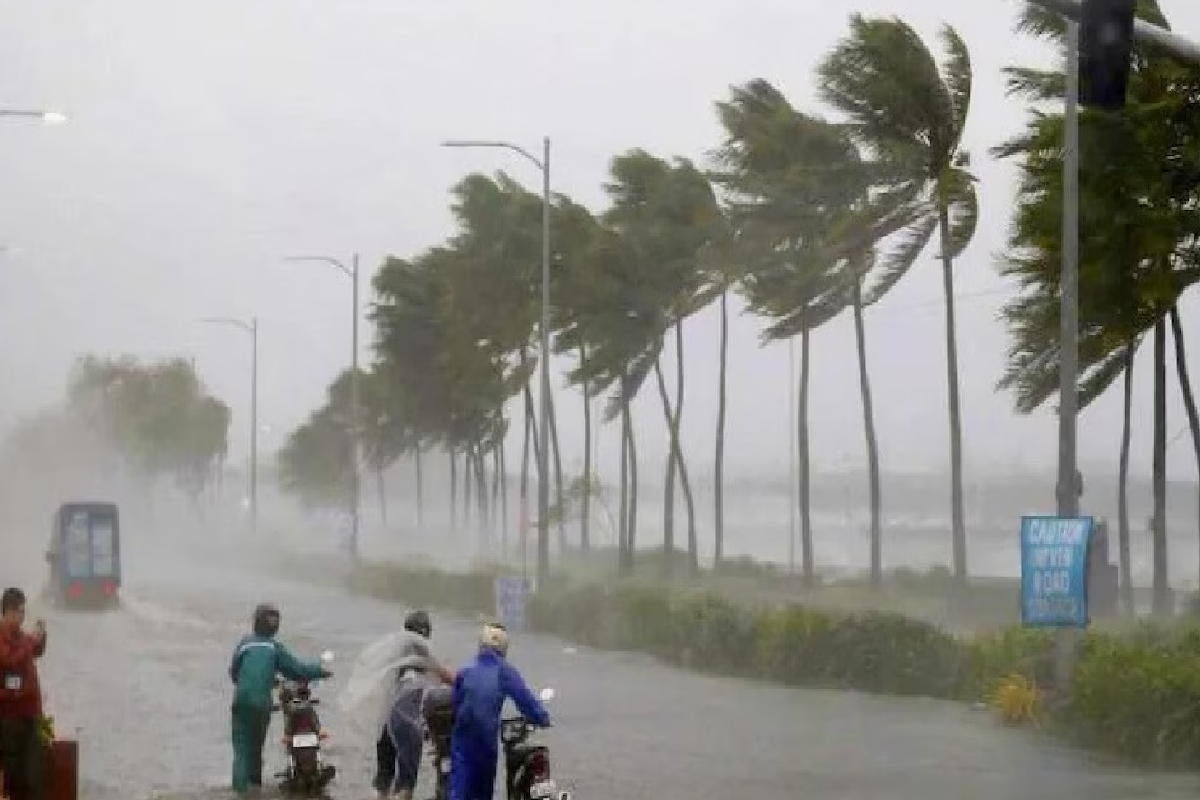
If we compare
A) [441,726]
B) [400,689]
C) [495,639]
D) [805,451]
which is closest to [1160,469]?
[805,451]

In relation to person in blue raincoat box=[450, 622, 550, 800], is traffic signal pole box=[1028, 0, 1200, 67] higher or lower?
higher

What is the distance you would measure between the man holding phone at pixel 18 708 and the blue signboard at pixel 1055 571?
11450mm

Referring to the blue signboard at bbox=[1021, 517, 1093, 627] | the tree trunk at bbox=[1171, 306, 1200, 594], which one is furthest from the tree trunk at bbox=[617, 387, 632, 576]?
the blue signboard at bbox=[1021, 517, 1093, 627]

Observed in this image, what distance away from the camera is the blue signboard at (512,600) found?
1757 inches

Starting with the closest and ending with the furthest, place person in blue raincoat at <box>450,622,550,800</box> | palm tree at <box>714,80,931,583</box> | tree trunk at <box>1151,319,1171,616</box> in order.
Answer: person in blue raincoat at <box>450,622,550,800</box> → tree trunk at <box>1151,319,1171,616</box> → palm tree at <box>714,80,931,583</box>

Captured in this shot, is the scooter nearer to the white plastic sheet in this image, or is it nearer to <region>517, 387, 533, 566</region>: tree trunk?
the white plastic sheet

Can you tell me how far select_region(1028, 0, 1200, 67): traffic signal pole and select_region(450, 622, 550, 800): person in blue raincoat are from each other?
5.39 meters

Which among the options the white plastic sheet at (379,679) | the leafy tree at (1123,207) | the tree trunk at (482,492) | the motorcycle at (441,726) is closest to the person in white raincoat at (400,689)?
the white plastic sheet at (379,679)

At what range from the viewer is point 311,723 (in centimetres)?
1836

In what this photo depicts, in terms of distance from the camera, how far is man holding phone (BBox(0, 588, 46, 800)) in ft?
50.1

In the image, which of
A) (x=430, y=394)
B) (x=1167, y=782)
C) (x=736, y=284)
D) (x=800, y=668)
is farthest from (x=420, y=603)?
(x=1167, y=782)

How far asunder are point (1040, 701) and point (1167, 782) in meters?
4.68

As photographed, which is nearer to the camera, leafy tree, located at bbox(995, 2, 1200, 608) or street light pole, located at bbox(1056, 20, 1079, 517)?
street light pole, located at bbox(1056, 20, 1079, 517)

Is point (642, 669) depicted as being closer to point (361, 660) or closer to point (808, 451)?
point (808, 451)
